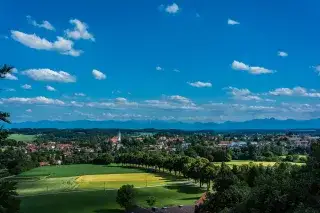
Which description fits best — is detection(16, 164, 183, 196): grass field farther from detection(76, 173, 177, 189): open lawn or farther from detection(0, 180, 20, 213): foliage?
detection(0, 180, 20, 213): foliage

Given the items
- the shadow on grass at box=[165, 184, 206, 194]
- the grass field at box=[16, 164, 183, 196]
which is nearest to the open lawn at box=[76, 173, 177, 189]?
the grass field at box=[16, 164, 183, 196]

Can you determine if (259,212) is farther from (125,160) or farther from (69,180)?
(125,160)

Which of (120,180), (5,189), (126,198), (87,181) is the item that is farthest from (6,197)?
(87,181)

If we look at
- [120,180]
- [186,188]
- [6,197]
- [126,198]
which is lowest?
[186,188]

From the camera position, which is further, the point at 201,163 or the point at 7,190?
the point at 201,163

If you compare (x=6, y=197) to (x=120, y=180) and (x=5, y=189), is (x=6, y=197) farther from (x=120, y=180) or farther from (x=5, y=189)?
(x=120, y=180)

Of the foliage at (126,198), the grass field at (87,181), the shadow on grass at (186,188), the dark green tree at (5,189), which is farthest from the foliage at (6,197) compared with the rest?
the grass field at (87,181)

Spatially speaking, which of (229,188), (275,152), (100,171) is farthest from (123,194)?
(275,152)
